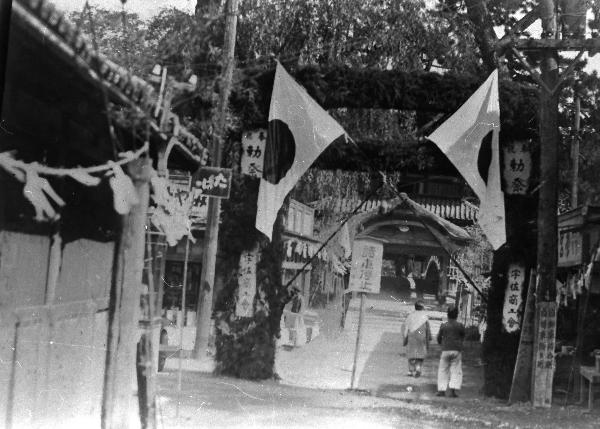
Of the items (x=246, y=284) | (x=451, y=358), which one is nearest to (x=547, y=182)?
(x=451, y=358)

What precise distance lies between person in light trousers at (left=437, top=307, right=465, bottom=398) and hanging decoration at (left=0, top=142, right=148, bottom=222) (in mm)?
8113

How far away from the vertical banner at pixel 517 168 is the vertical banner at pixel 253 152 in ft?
13.4

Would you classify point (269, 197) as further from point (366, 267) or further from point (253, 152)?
point (366, 267)

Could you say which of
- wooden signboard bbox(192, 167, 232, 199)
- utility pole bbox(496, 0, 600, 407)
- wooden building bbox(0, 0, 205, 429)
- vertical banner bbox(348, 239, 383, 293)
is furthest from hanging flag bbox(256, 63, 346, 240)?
wooden building bbox(0, 0, 205, 429)

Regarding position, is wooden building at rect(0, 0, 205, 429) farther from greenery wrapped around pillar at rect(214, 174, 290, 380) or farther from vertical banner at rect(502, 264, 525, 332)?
vertical banner at rect(502, 264, 525, 332)

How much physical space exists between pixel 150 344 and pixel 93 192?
5.70 ft

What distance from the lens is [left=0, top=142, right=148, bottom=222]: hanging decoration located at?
5645mm

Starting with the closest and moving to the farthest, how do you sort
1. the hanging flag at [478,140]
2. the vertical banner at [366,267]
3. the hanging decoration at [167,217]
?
the hanging decoration at [167,217], the hanging flag at [478,140], the vertical banner at [366,267]

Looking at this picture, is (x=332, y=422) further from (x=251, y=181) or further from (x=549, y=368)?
(x=251, y=181)

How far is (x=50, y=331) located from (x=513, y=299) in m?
8.07

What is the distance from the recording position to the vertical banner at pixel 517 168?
40.5ft

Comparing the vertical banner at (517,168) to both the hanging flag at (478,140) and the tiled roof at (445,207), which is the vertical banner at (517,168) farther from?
the tiled roof at (445,207)

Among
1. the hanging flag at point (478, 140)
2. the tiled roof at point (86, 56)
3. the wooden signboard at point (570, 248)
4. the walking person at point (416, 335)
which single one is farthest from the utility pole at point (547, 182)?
the tiled roof at point (86, 56)

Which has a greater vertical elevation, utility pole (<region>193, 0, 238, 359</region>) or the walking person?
utility pole (<region>193, 0, 238, 359</region>)
